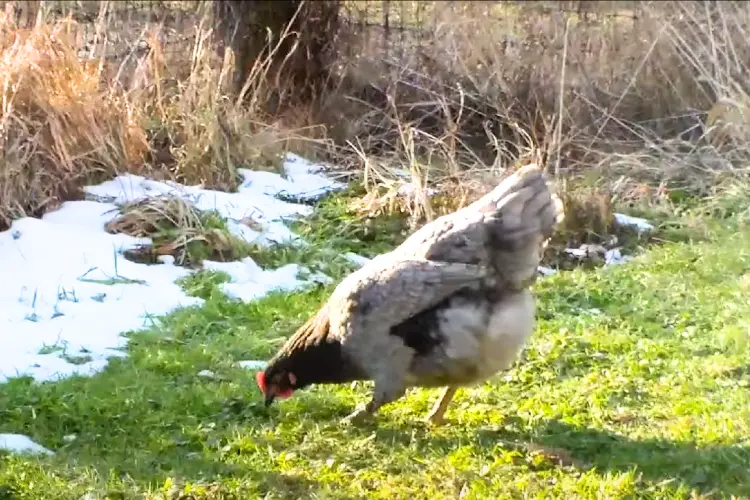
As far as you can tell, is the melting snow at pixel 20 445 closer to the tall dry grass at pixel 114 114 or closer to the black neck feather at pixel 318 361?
the black neck feather at pixel 318 361

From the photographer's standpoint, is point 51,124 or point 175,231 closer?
point 175,231

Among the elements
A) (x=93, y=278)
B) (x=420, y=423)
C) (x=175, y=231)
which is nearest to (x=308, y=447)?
(x=420, y=423)

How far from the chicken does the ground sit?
11.9 inches

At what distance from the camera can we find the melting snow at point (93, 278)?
18.4 feet

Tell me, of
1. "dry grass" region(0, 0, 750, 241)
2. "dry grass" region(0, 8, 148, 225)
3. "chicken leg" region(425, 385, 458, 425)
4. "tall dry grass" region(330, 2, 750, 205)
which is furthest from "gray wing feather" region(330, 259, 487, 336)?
"tall dry grass" region(330, 2, 750, 205)

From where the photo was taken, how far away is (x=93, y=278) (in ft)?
21.7

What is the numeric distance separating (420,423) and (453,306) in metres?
0.61

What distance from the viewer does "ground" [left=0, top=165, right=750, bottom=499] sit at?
13.2ft

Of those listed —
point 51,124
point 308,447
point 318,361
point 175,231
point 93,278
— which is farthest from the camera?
point 51,124

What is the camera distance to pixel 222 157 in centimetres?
854

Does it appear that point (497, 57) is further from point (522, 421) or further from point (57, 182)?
point (522, 421)

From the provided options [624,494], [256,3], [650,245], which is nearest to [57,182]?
[256,3]

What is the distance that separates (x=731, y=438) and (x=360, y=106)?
6572mm

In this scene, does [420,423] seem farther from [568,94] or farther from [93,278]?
[568,94]
